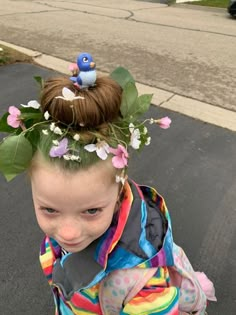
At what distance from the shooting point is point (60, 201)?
1.24 metres

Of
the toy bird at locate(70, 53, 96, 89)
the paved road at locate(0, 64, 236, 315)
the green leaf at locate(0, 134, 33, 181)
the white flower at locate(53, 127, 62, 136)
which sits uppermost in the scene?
the toy bird at locate(70, 53, 96, 89)

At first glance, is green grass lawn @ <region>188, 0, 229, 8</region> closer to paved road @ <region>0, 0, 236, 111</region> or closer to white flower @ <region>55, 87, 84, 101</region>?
paved road @ <region>0, 0, 236, 111</region>

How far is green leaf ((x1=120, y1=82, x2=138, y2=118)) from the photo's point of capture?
4.20ft

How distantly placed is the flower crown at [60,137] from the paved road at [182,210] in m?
1.28

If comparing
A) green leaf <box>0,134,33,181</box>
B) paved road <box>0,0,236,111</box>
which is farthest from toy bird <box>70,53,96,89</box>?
paved road <box>0,0,236,111</box>

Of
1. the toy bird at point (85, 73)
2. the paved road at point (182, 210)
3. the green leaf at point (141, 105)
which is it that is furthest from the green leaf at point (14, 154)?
the paved road at point (182, 210)

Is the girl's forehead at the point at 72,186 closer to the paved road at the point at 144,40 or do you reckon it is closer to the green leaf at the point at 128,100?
the green leaf at the point at 128,100

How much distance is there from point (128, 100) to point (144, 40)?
6718 millimetres

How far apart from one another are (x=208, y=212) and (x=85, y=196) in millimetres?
1867

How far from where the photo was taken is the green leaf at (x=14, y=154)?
1201mm

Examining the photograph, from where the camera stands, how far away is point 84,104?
45.0 inches

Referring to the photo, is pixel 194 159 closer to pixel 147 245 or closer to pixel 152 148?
pixel 152 148

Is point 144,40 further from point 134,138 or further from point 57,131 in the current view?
point 57,131

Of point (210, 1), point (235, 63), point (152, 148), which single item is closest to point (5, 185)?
point (152, 148)
